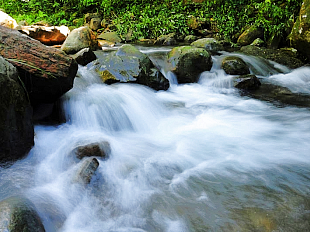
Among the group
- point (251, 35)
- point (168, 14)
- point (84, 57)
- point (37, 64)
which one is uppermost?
point (168, 14)

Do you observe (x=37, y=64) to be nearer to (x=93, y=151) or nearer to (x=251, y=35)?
(x=93, y=151)

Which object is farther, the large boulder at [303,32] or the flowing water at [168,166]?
the large boulder at [303,32]

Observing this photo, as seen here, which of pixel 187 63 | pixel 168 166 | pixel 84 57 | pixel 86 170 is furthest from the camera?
pixel 187 63

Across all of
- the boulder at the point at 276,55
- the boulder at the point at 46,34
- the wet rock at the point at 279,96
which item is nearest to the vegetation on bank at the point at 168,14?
the boulder at the point at 276,55

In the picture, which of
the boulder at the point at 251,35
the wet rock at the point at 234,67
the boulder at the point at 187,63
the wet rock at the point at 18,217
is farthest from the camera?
the boulder at the point at 251,35

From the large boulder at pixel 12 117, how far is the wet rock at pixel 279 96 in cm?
532

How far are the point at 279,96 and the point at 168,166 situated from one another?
4.38 m

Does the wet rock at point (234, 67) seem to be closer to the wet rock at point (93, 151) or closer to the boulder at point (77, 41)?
the boulder at point (77, 41)

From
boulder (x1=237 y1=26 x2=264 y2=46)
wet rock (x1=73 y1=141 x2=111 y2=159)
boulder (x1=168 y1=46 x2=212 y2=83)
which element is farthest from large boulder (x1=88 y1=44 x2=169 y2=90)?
boulder (x1=237 y1=26 x2=264 y2=46)

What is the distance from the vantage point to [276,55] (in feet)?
32.1

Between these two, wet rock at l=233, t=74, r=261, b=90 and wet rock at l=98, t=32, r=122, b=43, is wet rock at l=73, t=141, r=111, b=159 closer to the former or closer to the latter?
wet rock at l=233, t=74, r=261, b=90

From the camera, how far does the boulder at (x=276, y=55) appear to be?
29.9 ft

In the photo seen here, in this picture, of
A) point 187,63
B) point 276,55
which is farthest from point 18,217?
point 276,55

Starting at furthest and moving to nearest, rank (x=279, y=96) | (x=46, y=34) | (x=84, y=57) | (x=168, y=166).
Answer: (x=46, y=34), (x=84, y=57), (x=279, y=96), (x=168, y=166)
